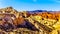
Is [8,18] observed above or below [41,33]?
above

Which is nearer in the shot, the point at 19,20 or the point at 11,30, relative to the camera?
the point at 11,30

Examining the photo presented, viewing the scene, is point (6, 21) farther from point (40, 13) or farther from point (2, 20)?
point (40, 13)

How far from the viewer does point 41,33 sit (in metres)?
5.17

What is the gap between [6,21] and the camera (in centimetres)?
503

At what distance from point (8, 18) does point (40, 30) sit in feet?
3.16

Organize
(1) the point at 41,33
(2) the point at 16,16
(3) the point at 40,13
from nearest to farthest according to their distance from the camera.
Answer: (1) the point at 41,33
(2) the point at 16,16
(3) the point at 40,13

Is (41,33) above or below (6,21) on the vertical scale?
below

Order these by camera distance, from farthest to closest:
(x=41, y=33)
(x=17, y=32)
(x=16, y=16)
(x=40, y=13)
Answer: (x=40, y=13), (x=16, y=16), (x=41, y=33), (x=17, y=32)

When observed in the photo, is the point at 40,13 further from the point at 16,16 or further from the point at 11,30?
the point at 11,30

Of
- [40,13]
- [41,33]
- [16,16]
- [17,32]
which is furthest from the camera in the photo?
[40,13]

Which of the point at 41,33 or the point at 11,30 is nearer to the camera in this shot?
the point at 11,30

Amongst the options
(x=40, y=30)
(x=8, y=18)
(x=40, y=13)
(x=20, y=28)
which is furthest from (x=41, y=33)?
(x=40, y=13)

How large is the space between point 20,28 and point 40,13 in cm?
372

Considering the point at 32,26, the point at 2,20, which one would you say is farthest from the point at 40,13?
the point at 2,20
